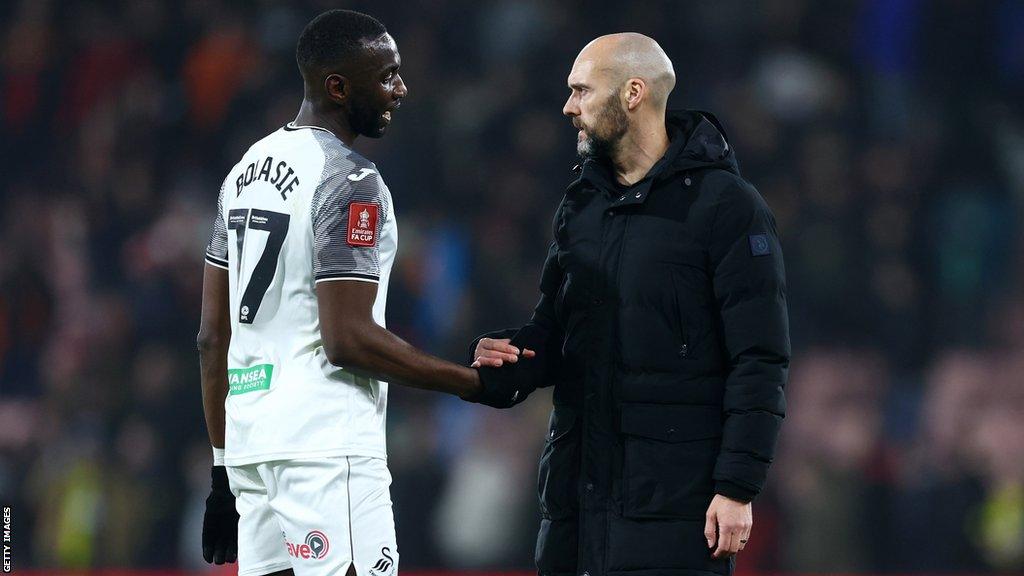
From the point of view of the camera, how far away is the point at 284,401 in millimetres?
3336

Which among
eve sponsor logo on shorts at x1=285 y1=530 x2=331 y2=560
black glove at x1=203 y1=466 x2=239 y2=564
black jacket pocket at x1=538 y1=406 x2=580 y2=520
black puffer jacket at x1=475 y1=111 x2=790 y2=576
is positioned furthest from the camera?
black glove at x1=203 y1=466 x2=239 y2=564

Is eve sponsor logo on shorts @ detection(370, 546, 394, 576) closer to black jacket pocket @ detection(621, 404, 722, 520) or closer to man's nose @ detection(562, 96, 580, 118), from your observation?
black jacket pocket @ detection(621, 404, 722, 520)

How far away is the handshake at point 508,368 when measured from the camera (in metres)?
3.64

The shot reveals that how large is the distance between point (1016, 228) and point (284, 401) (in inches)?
219

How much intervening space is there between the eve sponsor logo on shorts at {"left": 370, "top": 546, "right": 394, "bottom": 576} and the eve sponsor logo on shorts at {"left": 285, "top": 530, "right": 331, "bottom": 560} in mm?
125

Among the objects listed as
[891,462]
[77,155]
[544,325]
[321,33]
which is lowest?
[891,462]

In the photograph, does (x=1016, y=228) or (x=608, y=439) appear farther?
(x=1016, y=228)

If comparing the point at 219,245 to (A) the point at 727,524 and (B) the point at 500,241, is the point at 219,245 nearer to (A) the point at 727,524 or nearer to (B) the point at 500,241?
(A) the point at 727,524

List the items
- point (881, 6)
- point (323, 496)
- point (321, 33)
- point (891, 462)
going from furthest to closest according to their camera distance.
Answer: point (881, 6) < point (891, 462) < point (321, 33) < point (323, 496)

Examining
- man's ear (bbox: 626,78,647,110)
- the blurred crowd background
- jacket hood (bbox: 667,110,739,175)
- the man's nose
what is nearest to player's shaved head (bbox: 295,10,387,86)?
the man's nose

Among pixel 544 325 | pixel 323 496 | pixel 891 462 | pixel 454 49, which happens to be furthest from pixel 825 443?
pixel 323 496

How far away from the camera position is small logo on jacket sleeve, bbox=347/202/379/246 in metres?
3.30

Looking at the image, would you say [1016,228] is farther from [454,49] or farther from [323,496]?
[323,496]

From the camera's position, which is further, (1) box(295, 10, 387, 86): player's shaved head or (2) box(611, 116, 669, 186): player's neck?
(2) box(611, 116, 669, 186): player's neck
